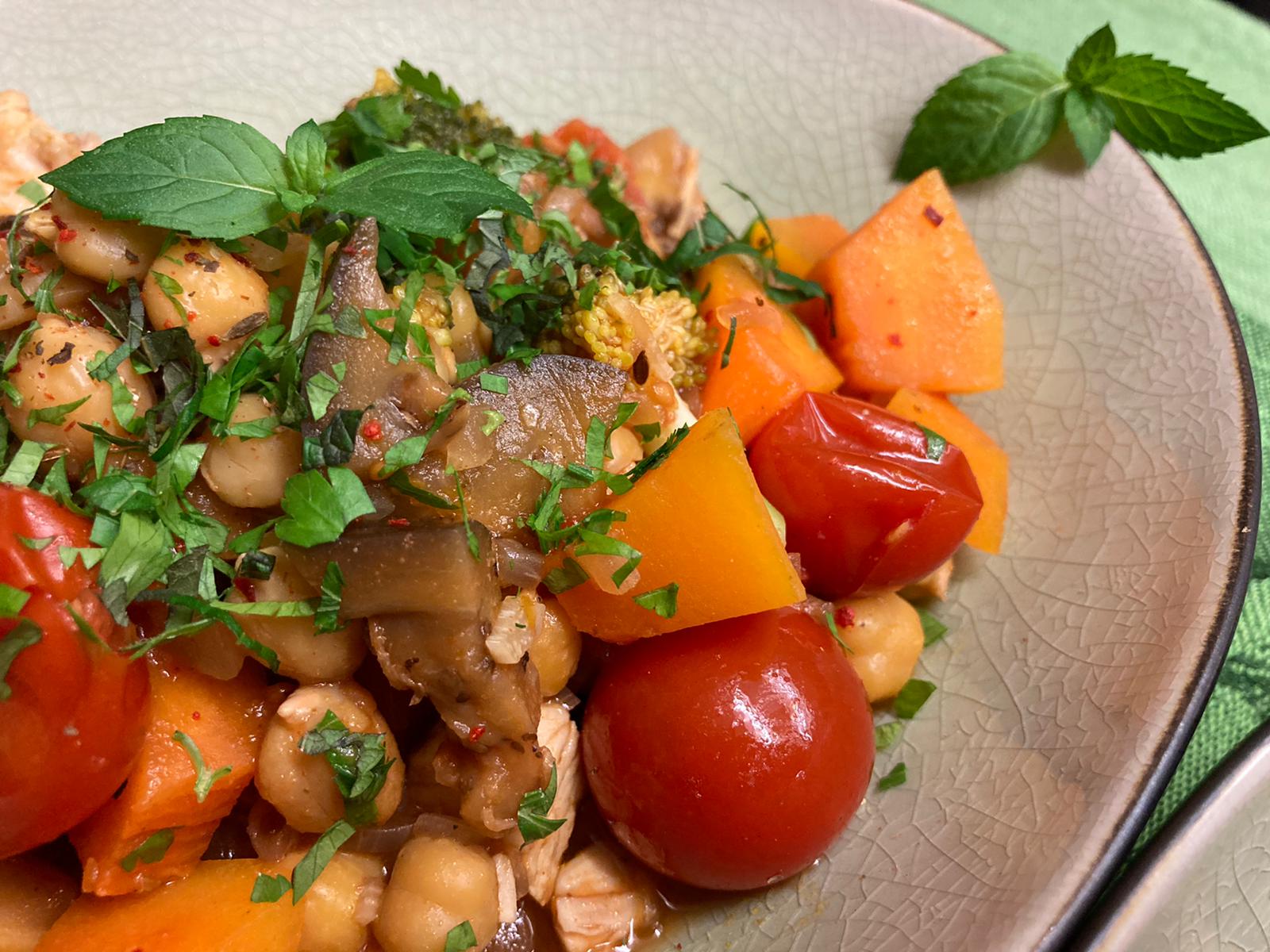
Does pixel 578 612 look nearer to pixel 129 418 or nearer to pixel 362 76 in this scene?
pixel 129 418

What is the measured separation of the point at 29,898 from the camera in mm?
→ 1600

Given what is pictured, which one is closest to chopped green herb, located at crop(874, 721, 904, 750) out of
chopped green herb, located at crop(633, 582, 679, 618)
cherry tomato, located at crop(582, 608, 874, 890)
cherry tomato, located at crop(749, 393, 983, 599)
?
cherry tomato, located at crop(582, 608, 874, 890)

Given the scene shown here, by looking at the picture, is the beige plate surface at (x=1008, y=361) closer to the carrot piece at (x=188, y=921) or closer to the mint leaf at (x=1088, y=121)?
the mint leaf at (x=1088, y=121)

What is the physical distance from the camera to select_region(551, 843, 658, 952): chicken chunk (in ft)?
6.17

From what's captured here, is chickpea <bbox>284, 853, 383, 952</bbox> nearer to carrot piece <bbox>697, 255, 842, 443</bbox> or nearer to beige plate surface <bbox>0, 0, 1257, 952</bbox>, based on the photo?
beige plate surface <bbox>0, 0, 1257, 952</bbox>

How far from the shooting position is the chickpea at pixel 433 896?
161cm

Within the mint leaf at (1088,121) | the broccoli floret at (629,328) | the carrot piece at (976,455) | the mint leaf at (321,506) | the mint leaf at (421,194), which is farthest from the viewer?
the mint leaf at (1088,121)

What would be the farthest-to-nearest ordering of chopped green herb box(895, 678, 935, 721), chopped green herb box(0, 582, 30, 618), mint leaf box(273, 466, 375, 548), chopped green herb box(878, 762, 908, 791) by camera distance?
chopped green herb box(895, 678, 935, 721) < chopped green herb box(878, 762, 908, 791) < mint leaf box(273, 466, 375, 548) < chopped green herb box(0, 582, 30, 618)

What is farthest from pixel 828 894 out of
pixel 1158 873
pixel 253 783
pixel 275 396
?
pixel 275 396

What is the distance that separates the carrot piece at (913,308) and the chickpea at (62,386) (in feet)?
4.96

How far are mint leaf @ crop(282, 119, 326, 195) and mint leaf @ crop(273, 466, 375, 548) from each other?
560mm

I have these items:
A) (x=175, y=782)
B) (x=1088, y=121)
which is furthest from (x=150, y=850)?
(x=1088, y=121)

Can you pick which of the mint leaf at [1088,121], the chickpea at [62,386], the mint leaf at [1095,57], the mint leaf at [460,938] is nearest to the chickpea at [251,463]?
the chickpea at [62,386]

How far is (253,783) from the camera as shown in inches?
67.7
